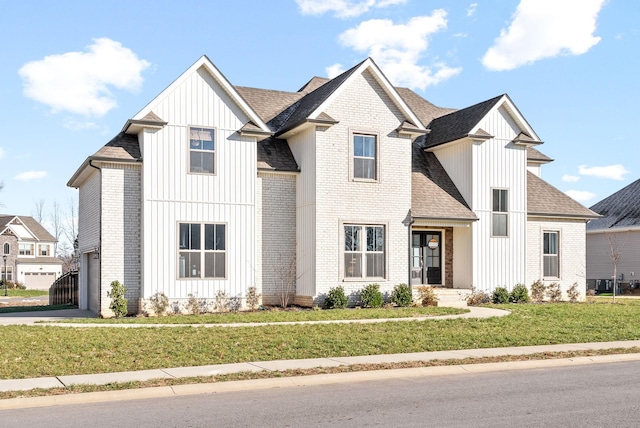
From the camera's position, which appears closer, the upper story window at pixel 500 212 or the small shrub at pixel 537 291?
the upper story window at pixel 500 212

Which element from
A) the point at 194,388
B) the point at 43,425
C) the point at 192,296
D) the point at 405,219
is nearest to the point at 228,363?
the point at 194,388

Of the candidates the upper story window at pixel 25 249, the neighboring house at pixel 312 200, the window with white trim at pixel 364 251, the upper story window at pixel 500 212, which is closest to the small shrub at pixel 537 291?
the neighboring house at pixel 312 200

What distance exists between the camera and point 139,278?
73.8 feet

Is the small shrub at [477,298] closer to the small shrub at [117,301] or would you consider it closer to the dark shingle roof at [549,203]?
the dark shingle roof at [549,203]

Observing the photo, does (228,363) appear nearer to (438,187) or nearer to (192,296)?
(192,296)

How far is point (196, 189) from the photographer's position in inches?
904

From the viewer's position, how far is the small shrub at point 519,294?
27156 mm

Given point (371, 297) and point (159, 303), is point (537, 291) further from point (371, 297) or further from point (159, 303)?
point (159, 303)

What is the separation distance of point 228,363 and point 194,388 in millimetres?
2147

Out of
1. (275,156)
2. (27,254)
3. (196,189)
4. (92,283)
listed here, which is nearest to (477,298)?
(275,156)

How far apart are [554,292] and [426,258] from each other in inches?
213

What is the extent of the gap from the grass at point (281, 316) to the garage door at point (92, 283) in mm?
3023

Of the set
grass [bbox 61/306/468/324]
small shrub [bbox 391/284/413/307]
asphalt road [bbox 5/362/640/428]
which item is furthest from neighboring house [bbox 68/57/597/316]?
asphalt road [bbox 5/362/640/428]

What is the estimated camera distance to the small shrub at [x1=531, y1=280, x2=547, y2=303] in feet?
92.3
